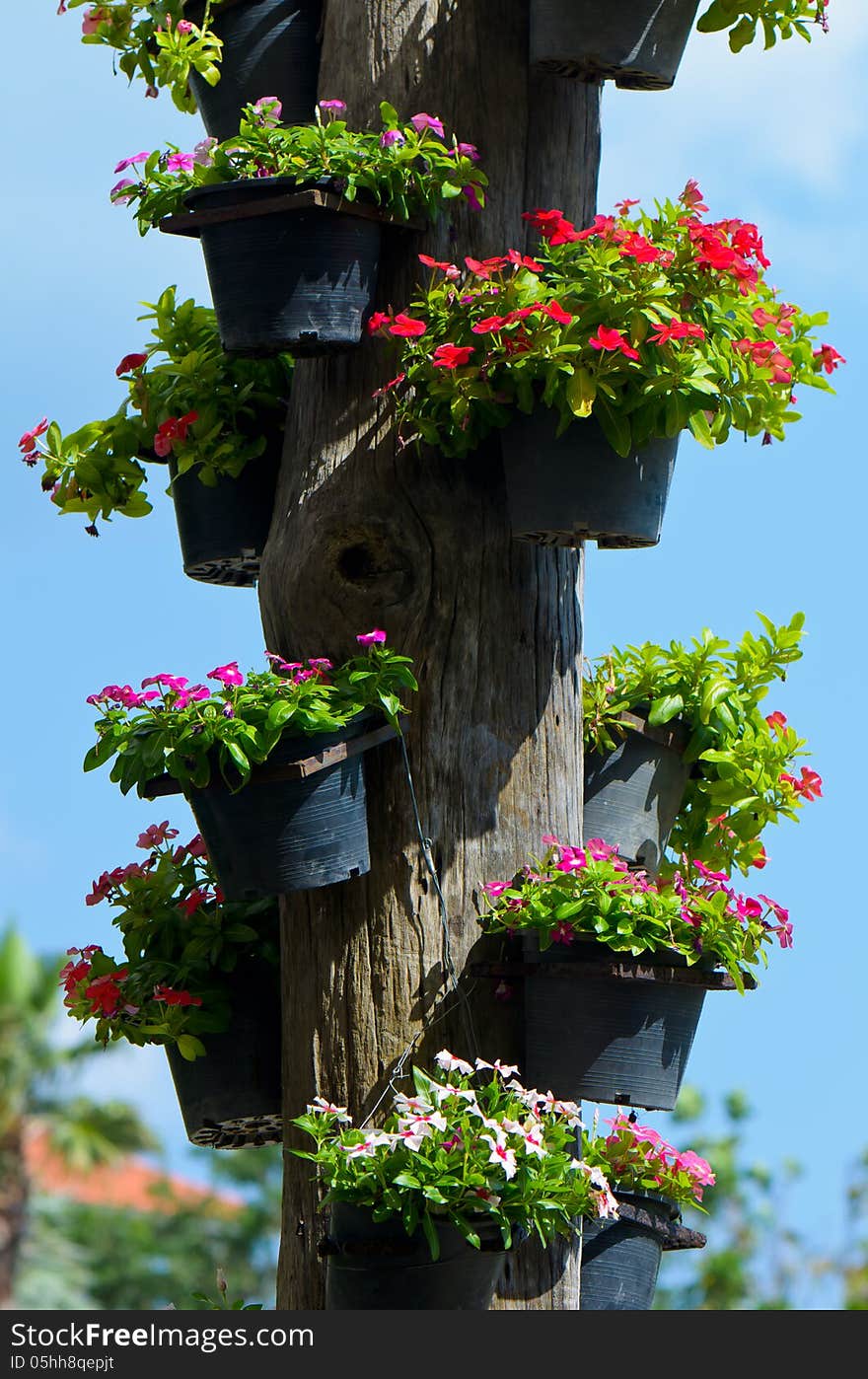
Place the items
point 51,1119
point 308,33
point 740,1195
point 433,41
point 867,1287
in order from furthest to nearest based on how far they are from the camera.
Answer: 1. point 51,1119
2. point 740,1195
3. point 867,1287
4. point 308,33
5. point 433,41

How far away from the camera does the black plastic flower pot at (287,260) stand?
4.33 m

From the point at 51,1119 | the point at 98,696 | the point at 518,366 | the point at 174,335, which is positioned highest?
the point at 51,1119

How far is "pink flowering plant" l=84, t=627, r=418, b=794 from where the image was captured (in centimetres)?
405

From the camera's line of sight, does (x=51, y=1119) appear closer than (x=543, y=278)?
No

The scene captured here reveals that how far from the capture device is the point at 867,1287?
16.8 m

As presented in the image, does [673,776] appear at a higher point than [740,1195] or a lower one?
lower

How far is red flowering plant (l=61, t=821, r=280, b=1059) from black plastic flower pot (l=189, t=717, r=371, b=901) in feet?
Answer: 1.47

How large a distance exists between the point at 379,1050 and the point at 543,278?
6.16 feet

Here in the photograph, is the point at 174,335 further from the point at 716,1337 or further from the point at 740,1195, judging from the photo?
the point at 740,1195

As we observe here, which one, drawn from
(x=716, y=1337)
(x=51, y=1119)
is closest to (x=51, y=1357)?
(x=716, y=1337)

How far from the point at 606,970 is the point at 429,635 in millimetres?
898

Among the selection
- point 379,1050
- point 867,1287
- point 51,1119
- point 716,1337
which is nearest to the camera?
point 716,1337

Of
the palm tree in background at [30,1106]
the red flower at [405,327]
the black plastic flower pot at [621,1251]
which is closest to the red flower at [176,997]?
the black plastic flower pot at [621,1251]

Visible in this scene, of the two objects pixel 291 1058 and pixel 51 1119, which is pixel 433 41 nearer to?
pixel 291 1058
